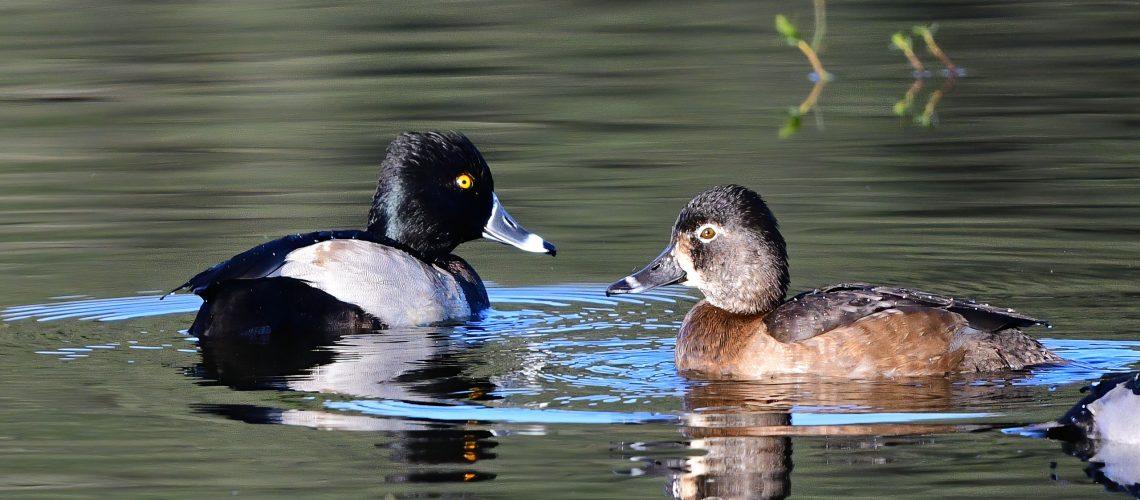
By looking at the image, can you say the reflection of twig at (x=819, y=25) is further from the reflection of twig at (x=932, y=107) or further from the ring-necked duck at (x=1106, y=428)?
the ring-necked duck at (x=1106, y=428)

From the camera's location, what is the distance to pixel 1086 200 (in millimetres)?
11383

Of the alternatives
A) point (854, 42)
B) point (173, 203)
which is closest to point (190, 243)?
point (173, 203)

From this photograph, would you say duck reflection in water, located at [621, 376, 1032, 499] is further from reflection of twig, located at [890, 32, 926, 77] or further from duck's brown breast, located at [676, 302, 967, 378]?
reflection of twig, located at [890, 32, 926, 77]

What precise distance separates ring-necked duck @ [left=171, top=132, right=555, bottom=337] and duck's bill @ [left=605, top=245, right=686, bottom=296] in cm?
154

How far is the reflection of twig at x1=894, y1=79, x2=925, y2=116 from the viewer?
14.7 m

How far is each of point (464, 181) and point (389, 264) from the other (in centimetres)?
104

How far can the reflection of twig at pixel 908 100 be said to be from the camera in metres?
14.7

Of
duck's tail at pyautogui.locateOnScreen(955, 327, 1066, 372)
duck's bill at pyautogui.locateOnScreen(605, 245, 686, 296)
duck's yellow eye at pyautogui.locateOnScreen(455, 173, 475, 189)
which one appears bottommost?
duck's tail at pyautogui.locateOnScreen(955, 327, 1066, 372)

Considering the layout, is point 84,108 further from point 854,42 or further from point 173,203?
point 854,42

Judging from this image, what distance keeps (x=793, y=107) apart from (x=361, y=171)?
375cm

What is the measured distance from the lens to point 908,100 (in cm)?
1517

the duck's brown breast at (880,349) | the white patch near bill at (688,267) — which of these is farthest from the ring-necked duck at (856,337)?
the white patch near bill at (688,267)

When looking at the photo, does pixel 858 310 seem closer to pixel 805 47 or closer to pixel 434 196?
pixel 434 196

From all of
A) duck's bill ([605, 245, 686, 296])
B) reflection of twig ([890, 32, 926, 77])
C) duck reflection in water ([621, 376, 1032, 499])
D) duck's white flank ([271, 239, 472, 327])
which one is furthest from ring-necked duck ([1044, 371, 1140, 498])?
reflection of twig ([890, 32, 926, 77])
